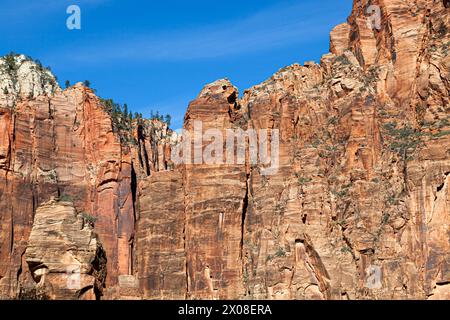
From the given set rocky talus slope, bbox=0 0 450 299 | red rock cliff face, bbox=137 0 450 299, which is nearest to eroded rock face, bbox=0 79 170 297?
rocky talus slope, bbox=0 0 450 299

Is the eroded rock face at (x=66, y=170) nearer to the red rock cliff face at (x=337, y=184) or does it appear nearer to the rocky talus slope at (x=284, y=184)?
the rocky talus slope at (x=284, y=184)

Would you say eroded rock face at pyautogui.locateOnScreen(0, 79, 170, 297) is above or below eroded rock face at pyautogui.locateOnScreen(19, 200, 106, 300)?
above

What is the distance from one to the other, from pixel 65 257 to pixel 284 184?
1429 inches

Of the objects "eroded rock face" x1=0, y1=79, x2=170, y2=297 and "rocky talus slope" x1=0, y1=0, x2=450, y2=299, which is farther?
"eroded rock face" x1=0, y1=79, x2=170, y2=297

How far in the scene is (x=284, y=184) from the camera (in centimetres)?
14125

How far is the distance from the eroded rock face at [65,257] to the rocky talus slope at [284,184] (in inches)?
104

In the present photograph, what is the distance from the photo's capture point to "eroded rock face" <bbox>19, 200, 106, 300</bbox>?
367 ft

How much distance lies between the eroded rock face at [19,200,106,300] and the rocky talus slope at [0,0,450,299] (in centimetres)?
263

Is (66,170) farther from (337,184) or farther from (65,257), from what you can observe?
(337,184)

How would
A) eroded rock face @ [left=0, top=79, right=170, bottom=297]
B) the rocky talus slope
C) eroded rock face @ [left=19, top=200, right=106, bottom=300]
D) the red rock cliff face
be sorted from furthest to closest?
Answer: eroded rock face @ [left=0, top=79, right=170, bottom=297], the rocky talus slope, the red rock cliff face, eroded rock face @ [left=19, top=200, right=106, bottom=300]

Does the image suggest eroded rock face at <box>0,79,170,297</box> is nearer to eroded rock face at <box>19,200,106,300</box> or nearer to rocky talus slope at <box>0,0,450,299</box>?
rocky talus slope at <box>0,0,450,299</box>

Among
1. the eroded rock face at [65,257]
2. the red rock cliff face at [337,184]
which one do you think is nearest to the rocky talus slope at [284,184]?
the red rock cliff face at [337,184]

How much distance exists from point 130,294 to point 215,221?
45.3ft

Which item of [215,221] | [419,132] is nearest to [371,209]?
[419,132]
